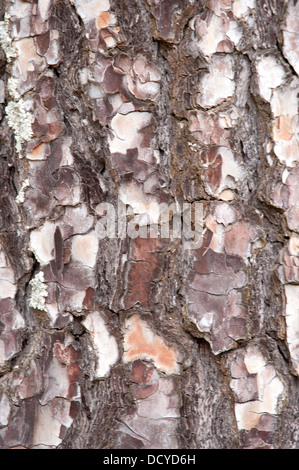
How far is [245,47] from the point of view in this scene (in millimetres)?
919

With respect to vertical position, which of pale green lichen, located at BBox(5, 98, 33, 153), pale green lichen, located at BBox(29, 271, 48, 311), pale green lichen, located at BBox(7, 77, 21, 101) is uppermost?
pale green lichen, located at BBox(7, 77, 21, 101)

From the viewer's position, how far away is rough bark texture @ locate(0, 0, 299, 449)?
36.1 inches

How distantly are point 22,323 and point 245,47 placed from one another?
2.45ft

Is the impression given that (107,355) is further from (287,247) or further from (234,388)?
(287,247)

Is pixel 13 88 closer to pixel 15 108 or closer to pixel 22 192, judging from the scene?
pixel 15 108

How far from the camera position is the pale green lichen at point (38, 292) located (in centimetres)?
94

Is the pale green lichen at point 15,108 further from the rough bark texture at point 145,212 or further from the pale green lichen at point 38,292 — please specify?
the pale green lichen at point 38,292

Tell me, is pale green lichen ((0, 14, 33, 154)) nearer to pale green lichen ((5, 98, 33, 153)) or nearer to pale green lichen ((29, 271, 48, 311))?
pale green lichen ((5, 98, 33, 153))

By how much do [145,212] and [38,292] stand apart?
283 mm

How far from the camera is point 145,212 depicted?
93cm

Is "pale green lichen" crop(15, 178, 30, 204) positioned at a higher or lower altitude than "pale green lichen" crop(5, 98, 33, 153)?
lower

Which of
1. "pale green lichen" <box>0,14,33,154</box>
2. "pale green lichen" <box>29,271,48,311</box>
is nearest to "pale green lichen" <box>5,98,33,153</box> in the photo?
"pale green lichen" <box>0,14,33,154</box>

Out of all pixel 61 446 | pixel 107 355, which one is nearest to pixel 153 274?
pixel 107 355

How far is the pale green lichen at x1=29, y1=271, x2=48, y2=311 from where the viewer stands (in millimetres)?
943
